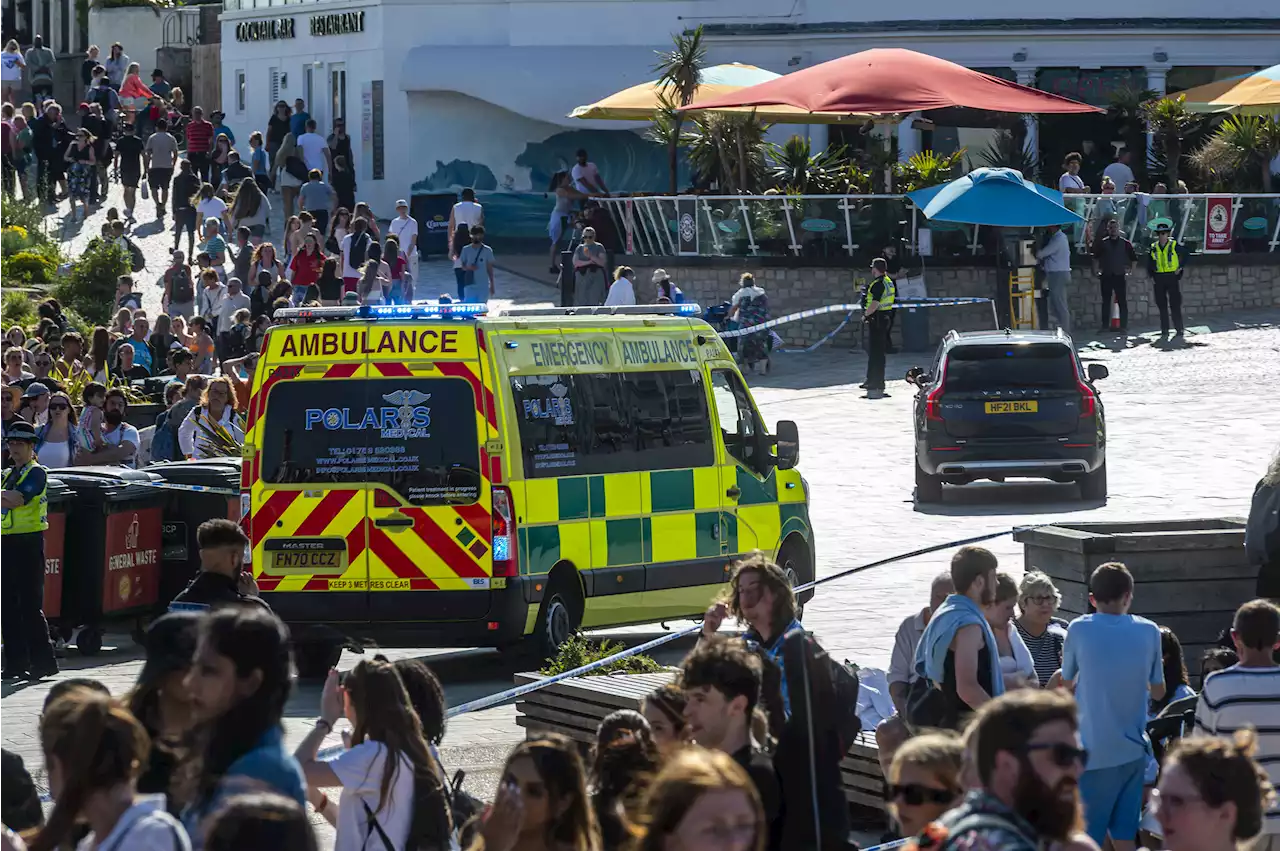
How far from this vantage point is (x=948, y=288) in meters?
31.5

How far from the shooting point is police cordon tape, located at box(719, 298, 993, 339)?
30.3 metres

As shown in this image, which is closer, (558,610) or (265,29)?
(558,610)

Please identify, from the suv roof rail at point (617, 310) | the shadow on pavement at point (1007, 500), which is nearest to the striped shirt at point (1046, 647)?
the suv roof rail at point (617, 310)

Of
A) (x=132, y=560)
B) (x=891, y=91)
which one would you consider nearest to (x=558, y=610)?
(x=132, y=560)

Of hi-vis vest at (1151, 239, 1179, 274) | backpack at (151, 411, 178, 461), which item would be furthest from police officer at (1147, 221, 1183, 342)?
backpack at (151, 411, 178, 461)

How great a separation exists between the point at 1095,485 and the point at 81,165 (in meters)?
22.8

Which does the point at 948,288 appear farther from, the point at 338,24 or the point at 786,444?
the point at 786,444

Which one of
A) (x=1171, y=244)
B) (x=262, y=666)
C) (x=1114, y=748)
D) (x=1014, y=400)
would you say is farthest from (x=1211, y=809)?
(x=1171, y=244)

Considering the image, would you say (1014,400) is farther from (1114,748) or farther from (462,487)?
(1114,748)

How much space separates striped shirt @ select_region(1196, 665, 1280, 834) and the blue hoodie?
82cm

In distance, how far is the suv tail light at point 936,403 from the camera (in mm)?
20484

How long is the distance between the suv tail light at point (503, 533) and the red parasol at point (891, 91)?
18.6 meters

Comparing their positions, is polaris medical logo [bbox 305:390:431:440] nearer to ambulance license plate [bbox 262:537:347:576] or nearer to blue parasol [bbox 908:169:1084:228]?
ambulance license plate [bbox 262:537:347:576]

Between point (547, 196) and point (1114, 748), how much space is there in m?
34.6
